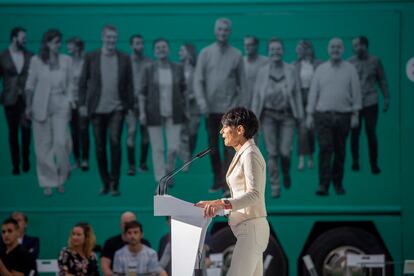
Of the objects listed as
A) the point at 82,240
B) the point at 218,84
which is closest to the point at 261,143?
the point at 218,84

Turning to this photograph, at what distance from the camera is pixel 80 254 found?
317 inches

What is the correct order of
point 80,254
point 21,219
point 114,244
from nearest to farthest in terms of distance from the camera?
point 80,254 → point 114,244 → point 21,219

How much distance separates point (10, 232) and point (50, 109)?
1.30m

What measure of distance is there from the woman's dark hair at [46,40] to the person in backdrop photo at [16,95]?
0.13 metres

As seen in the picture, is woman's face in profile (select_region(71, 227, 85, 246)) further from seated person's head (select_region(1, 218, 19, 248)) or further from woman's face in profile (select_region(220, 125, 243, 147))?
woman's face in profile (select_region(220, 125, 243, 147))

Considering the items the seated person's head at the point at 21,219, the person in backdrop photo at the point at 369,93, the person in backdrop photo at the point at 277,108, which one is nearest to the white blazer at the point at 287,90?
the person in backdrop photo at the point at 277,108

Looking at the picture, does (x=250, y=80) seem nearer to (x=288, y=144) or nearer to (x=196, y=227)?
(x=288, y=144)

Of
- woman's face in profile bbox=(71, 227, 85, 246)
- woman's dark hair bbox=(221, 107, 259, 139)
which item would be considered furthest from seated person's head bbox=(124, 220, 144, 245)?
woman's dark hair bbox=(221, 107, 259, 139)

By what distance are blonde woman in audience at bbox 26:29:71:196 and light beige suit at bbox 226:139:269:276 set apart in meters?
3.71

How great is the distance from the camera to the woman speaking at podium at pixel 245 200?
210 inches

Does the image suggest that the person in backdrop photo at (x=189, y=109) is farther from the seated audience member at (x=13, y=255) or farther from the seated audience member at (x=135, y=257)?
the seated audience member at (x=13, y=255)

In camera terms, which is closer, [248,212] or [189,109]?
[248,212]

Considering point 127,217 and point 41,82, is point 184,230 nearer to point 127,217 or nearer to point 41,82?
point 127,217

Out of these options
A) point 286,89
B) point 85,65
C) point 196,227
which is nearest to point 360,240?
point 286,89
